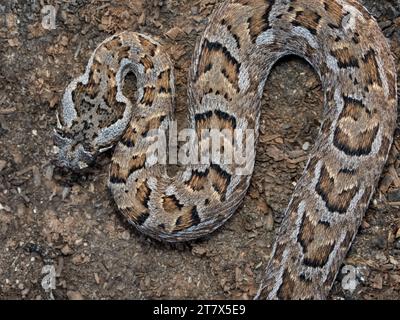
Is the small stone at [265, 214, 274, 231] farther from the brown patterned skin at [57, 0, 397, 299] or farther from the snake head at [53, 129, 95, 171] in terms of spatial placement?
the snake head at [53, 129, 95, 171]

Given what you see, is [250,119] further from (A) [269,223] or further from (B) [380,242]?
(B) [380,242]

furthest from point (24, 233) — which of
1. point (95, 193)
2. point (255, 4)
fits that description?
point (255, 4)

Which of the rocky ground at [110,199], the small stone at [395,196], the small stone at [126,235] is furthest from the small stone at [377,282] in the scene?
the small stone at [126,235]

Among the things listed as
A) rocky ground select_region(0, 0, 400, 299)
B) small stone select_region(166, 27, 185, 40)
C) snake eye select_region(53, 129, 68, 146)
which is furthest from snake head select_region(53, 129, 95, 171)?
small stone select_region(166, 27, 185, 40)

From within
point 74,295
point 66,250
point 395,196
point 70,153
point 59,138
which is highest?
point 59,138

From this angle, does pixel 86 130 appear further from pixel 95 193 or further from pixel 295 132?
pixel 295 132

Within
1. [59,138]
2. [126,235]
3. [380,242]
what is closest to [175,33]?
[59,138]
